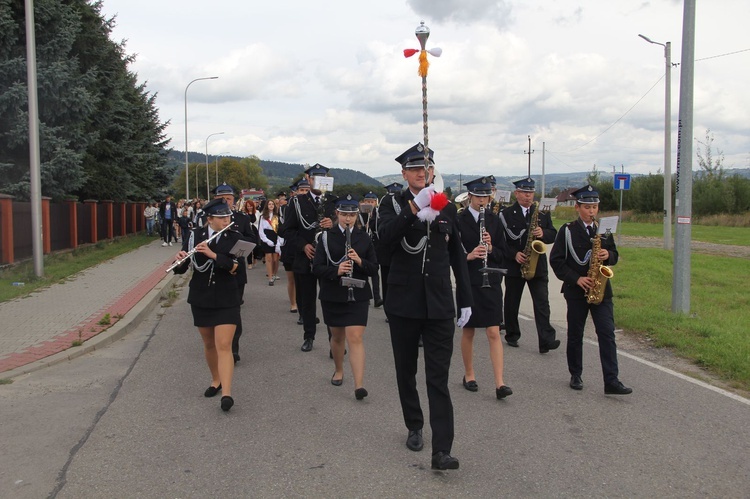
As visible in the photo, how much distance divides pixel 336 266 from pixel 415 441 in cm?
211

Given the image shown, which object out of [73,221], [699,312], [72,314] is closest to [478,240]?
[699,312]

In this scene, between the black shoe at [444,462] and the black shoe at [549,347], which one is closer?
the black shoe at [444,462]

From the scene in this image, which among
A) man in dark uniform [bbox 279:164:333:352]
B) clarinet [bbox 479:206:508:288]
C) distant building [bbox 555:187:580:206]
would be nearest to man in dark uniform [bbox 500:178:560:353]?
distant building [bbox 555:187:580:206]

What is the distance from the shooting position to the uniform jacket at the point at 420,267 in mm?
4582

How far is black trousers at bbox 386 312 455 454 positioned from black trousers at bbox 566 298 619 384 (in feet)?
7.65

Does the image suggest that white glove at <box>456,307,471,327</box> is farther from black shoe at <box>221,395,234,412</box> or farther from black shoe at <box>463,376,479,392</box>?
black shoe at <box>221,395,234,412</box>

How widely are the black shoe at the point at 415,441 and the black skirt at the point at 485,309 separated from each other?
164cm

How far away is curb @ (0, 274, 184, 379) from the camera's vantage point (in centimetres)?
726

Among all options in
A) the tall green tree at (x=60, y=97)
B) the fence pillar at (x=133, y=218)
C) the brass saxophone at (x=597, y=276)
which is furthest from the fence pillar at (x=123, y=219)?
the brass saxophone at (x=597, y=276)

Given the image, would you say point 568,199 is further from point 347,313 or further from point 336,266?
point 347,313

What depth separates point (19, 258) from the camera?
17156 millimetres

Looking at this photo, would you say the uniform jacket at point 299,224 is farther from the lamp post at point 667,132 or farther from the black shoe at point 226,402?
the lamp post at point 667,132

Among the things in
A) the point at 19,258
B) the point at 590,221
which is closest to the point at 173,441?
the point at 590,221

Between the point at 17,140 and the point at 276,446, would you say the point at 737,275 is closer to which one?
the point at 276,446
